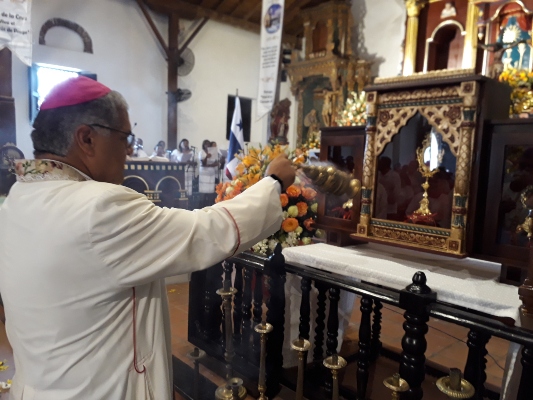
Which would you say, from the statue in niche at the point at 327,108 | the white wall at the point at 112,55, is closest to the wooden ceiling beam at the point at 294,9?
the statue in niche at the point at 327,108

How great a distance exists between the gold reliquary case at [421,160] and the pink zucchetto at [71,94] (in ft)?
4.24

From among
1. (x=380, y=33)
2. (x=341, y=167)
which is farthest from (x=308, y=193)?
(x=380, y=33)

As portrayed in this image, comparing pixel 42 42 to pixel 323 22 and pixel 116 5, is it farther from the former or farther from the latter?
pixel 323 22

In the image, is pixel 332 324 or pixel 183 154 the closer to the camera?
pixel 332 324

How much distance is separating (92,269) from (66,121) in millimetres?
414

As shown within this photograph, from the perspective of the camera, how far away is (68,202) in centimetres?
111

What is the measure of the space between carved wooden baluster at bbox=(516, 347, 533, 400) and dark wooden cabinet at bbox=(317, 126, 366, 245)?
1.09m

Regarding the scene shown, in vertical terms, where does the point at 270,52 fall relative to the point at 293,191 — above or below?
above

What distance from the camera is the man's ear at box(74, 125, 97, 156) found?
1.16 metres

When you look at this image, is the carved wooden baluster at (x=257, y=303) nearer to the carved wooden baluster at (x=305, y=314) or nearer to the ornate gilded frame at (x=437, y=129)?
the carved wooden baluster at (x=305, y=314)

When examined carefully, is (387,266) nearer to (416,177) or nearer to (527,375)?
(416,177)

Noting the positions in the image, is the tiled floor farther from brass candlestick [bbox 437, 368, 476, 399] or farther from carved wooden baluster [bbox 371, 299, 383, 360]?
brass candlestick [bbox 437, 368, 476, 399]

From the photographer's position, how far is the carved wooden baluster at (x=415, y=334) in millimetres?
1370

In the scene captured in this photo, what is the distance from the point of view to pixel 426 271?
1.85m
